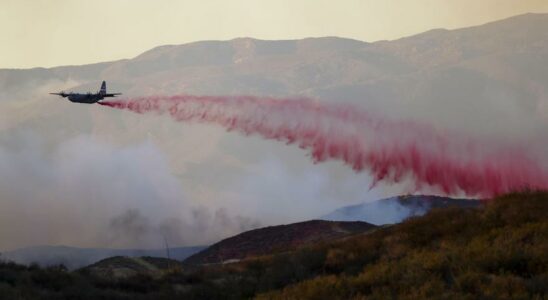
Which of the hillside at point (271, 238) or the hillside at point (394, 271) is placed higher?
the hillside at point (394, 271)

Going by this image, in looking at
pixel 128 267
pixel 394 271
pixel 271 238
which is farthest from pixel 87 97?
pixel 394 271

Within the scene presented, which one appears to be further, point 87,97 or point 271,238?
point 271,238

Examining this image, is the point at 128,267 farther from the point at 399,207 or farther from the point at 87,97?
the point at 399,207

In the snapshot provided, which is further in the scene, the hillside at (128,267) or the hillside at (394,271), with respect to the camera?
the hillside at (128,267)

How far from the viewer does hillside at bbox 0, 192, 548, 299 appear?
78.5 feet

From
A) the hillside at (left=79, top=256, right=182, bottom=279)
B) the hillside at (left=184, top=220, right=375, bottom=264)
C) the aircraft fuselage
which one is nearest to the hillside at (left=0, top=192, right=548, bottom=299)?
the hillside at (left=79, top=256, right=182, bottom=279)

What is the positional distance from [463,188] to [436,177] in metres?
3.32

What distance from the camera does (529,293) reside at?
21625 millimetres

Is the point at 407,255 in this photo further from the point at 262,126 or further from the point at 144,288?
the point at 262,126

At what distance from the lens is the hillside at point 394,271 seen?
2392 centimetres

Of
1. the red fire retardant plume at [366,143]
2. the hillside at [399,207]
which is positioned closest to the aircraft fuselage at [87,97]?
the red fire retardant plume at [366,143]

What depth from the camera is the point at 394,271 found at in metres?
26.5

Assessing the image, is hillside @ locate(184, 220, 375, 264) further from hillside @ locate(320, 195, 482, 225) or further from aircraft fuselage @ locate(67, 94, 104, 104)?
hillside @ locate(320, 195, 482, 225)

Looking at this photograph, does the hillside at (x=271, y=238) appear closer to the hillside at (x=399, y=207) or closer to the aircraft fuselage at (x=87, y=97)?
the aircraft fuselage at (x=87, y=97)
